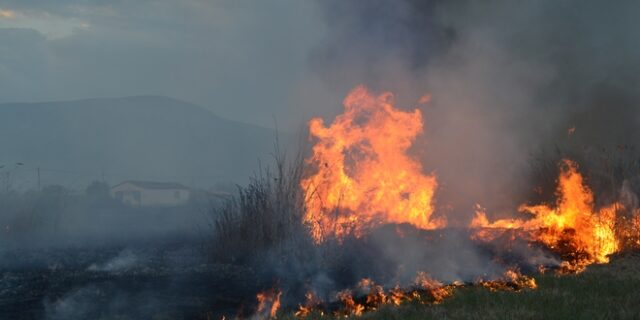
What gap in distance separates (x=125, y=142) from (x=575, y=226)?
11715 cm

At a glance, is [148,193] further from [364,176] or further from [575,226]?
[575,226]

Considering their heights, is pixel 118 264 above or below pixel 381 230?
below

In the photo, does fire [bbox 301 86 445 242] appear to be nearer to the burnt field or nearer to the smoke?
the burnt field

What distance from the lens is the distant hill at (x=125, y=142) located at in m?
102

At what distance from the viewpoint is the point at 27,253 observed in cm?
1639

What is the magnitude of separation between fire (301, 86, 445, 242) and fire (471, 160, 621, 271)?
59.5 inches

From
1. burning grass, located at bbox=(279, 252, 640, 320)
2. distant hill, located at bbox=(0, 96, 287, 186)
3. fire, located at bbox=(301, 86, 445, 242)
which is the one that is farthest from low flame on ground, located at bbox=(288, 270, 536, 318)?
distant hill, located at bbox=(0, 96, 287, 186)

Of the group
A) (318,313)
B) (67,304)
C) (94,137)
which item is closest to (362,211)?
(318,313)

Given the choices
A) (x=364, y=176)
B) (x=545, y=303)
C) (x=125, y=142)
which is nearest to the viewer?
(x=545, y=303)

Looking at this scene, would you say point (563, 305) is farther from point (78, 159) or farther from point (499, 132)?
point (78, 159)

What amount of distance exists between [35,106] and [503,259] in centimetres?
14689

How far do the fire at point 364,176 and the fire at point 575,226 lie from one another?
1.51 metres

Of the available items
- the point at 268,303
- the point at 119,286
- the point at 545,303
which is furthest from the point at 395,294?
the point at 119,286

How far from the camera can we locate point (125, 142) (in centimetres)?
12331
